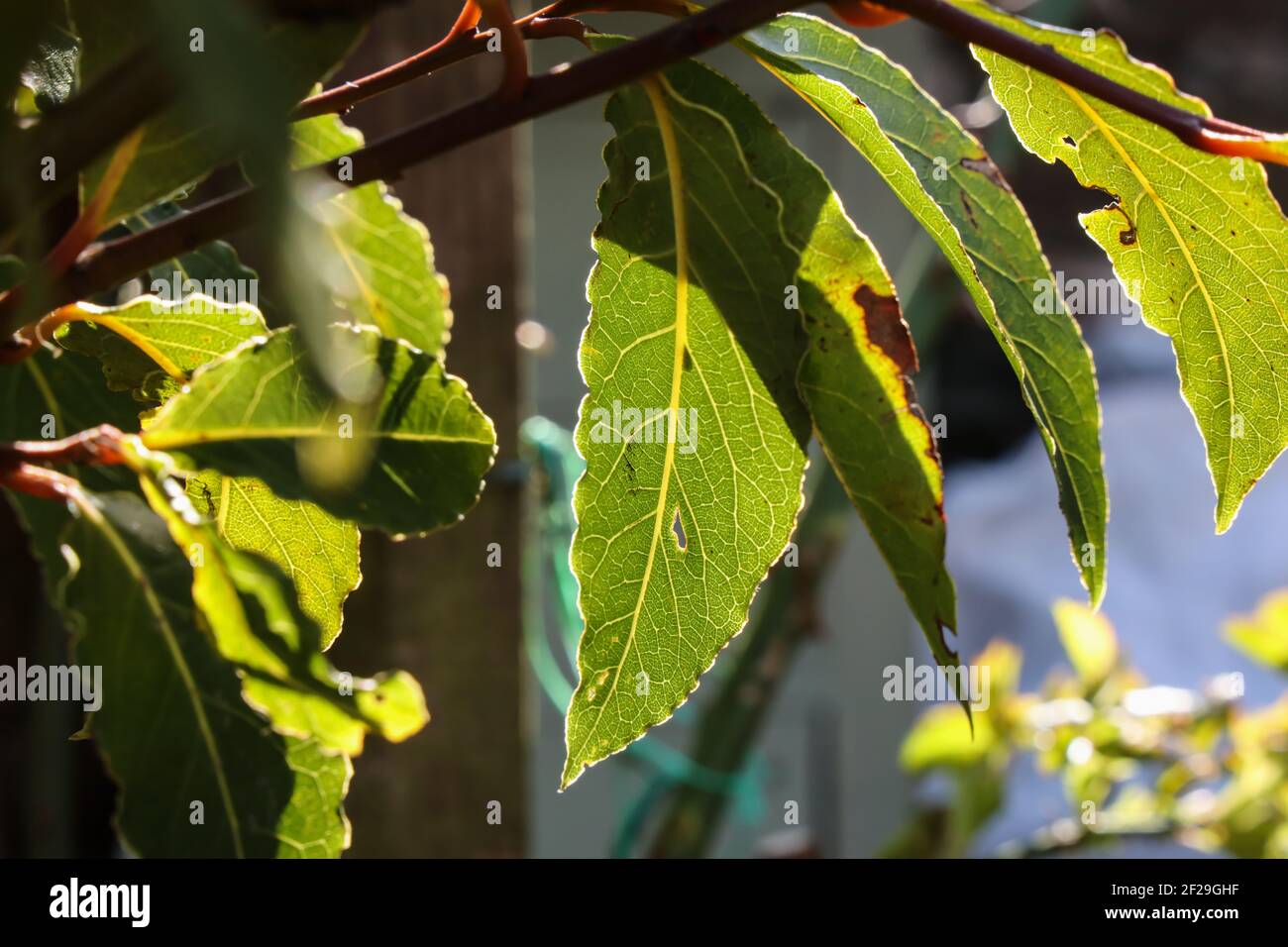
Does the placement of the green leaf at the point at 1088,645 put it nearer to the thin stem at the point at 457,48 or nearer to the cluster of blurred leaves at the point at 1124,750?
the cluster of blurred leaves at the point at 1124,750

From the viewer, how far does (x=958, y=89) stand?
106 inches

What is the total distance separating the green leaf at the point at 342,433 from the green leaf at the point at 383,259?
190mm

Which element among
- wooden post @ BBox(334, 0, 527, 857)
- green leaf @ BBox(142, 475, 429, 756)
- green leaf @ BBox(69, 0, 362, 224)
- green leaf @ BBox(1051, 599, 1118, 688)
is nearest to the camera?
green leaf @ BBox(69, 0, 362, 224)

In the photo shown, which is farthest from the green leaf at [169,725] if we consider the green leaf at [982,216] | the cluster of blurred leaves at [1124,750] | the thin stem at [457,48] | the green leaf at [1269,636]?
the green leaf at [1269,636]

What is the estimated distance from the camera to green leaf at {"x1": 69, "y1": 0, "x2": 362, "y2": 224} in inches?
7.1

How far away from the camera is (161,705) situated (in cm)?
31

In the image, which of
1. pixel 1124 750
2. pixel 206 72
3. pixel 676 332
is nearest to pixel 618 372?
pixel 676 332

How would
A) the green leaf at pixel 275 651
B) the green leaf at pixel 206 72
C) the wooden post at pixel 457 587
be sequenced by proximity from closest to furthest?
the green leaf at pixel 206 72, the green leaf at pixel 275 651, the wooden post at pixel 457 587

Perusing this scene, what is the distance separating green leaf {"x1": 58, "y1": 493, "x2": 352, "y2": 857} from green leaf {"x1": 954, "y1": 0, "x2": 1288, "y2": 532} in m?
0.28

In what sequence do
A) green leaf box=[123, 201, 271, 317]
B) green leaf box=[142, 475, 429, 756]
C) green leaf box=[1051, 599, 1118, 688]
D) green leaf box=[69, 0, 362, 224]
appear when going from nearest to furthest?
1. green leaf box=[69, 0, 362, 224]
2. green leaf box=[142, 475, 429, 756]
3. green leaf box=[123, 201, 271, 317]
4. green leaf box=[1051, 599, 1118, 688]

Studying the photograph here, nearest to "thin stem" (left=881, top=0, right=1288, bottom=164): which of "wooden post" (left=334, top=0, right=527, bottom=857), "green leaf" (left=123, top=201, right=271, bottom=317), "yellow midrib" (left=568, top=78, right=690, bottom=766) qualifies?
"yellow midrib" (left=568, top=78, right=690, bottom=766)

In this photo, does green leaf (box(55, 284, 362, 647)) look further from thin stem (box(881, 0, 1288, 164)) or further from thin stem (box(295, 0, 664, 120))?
thin stem (box(881, 0, 1288, 164))

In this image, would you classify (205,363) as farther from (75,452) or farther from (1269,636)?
(1269,636)

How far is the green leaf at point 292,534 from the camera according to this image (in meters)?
0.38
